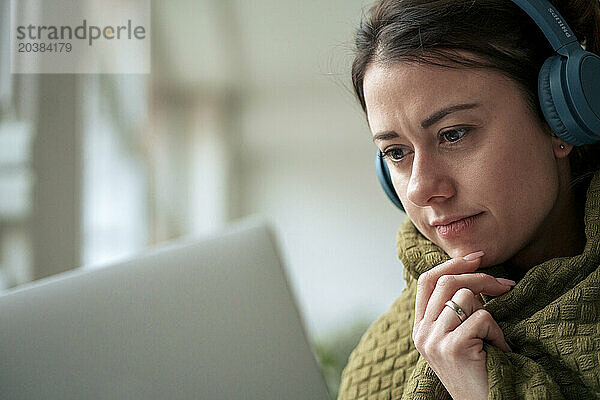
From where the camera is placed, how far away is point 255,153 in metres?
2.92

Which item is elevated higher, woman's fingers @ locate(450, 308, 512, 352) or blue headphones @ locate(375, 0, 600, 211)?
blue headphones @ locate(375, 0, 600, 211)

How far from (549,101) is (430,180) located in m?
0.19

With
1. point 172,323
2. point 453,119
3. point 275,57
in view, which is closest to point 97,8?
point 275,57

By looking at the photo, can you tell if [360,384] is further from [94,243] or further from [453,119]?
[94,243]

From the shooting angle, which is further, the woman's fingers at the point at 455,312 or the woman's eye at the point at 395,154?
the woman's eye at the point at 395,154

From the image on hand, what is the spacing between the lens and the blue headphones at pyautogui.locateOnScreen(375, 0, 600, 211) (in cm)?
93

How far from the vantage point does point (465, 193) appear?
38.4 inches

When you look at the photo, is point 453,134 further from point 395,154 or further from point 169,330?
point 169,330

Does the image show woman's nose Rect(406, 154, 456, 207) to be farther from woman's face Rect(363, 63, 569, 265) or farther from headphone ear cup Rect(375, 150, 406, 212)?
headphone ear cup Rect(375, 150, 406, 212)

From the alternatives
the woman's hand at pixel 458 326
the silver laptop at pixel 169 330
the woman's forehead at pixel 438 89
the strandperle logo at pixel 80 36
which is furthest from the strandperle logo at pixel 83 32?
the woman's hand at pixel 458 326

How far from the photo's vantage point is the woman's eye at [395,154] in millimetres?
1042

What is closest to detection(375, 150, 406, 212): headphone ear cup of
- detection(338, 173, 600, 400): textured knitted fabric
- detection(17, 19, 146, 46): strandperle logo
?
detection(338, 173, 600, 400): textured knitted fabric

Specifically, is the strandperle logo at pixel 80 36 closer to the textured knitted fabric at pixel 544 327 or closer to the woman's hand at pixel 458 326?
the textured knitted fabric at pixel 544 327

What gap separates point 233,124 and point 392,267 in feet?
2.88
